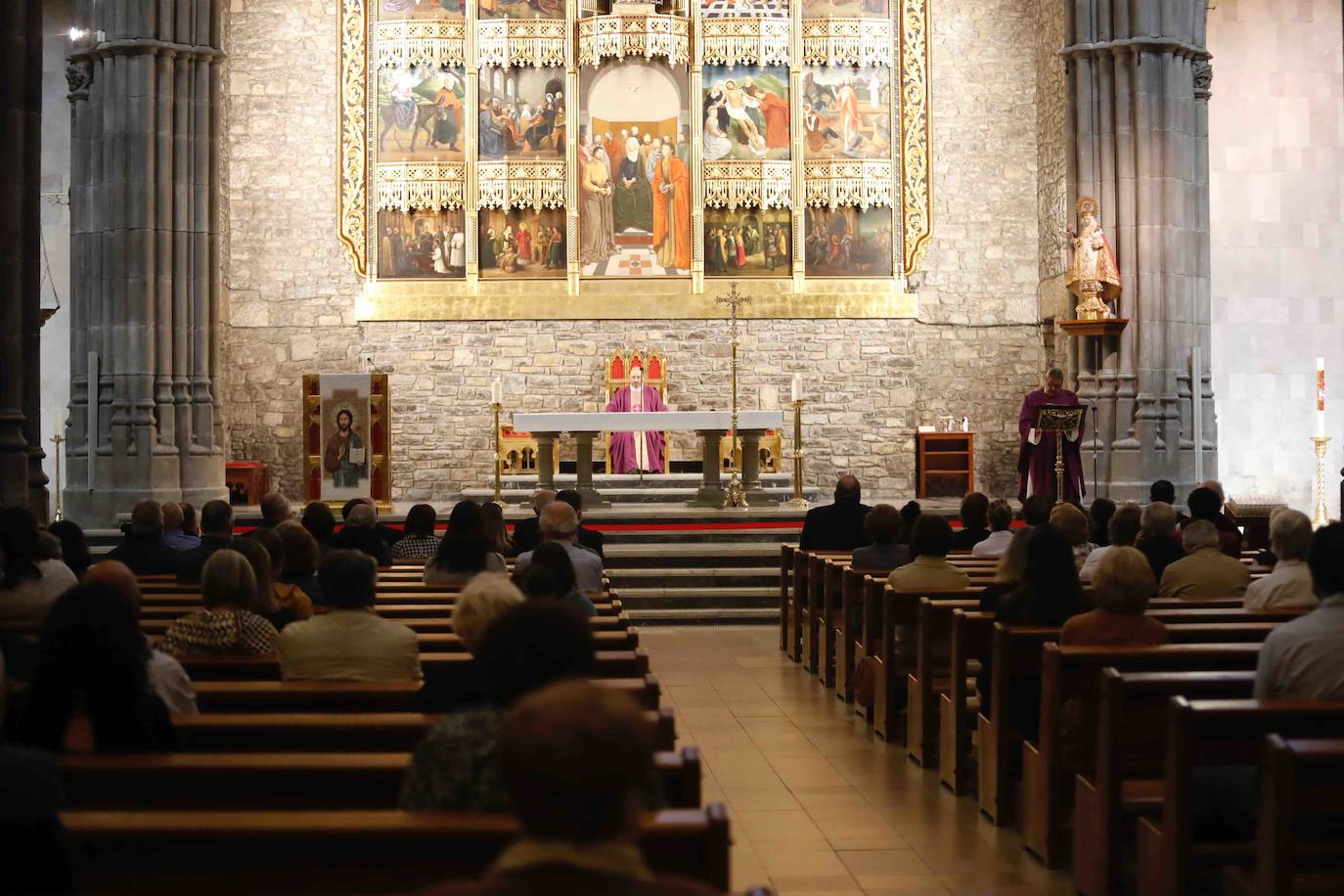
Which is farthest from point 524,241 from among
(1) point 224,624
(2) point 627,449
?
(1) point 224,624

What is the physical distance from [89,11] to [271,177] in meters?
3.39

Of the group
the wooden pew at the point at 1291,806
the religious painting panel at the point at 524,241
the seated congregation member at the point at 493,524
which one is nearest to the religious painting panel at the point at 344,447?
the religious painting panel at the point at 524,241

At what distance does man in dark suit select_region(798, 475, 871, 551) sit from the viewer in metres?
10.9

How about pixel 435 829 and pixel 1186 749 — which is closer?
pixel 435 829

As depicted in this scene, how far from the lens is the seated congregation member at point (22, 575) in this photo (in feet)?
20.8

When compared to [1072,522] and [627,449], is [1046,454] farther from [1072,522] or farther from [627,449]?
[1072,522]

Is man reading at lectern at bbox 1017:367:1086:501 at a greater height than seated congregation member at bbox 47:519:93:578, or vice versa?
man reading at lectern at bbox 1017:367:1086:501

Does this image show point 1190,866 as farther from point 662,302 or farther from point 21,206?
point 662,302

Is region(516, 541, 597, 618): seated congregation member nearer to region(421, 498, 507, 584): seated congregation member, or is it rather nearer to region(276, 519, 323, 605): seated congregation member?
region(421, 498, 507, 584): seated congregation member

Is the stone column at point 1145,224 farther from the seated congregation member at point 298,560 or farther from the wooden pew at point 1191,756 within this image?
the wooden pew at point 1191,756

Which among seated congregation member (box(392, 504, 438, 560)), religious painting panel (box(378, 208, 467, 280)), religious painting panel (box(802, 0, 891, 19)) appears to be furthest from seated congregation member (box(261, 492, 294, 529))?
religious painting panel (box(802, 0, 891, 19))

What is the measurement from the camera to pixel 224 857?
9.53 ft

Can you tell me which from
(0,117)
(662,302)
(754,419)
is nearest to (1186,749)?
(0,117)

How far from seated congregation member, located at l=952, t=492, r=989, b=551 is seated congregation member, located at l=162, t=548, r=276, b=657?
223 inches
